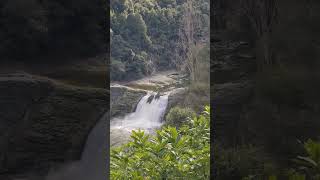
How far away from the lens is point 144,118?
507cm

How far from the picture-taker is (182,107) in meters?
4.91

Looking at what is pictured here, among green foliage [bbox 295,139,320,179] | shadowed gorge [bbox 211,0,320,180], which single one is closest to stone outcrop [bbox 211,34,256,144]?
shadowed gorge [bbox 211,0,320,180]

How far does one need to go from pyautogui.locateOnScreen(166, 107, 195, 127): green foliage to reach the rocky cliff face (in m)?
2.66

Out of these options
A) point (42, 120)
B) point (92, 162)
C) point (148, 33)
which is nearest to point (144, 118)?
point (148, 33)

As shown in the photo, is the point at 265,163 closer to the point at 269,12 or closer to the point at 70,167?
the point at 269,12

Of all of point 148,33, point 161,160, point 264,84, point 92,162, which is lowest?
point 161,160

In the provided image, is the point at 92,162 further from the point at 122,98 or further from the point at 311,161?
the point at 122,98

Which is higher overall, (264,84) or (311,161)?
(264,84)

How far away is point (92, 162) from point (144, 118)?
2.94m

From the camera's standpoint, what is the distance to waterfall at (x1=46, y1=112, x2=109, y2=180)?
210 centimetres

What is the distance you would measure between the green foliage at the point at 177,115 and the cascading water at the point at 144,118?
0.18m

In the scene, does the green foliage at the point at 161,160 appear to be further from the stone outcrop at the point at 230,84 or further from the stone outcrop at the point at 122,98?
the stone outcrop at the point at 122,98

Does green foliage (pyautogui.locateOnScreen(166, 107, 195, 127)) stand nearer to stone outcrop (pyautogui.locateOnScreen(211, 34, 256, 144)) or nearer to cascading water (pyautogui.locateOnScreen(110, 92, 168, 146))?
cascading water (pyautogui.locateOnScreen(110, 92, 168, 146))

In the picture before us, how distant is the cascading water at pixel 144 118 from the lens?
15.9 ft
